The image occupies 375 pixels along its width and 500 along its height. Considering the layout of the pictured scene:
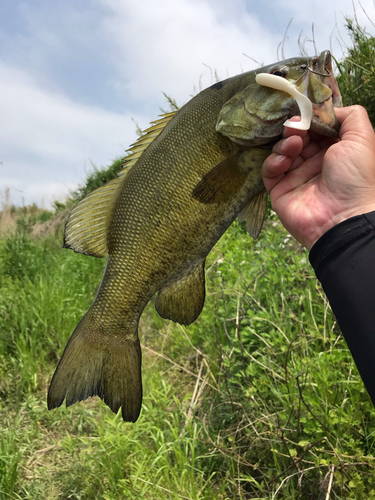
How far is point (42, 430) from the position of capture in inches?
141

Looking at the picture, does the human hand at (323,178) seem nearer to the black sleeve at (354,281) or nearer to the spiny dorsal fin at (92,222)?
the black sleeve at (354,281)

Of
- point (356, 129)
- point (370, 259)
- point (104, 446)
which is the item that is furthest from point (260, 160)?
point (104, 446)

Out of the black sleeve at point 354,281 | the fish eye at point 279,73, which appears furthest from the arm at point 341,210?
the fish eye at point 279,73

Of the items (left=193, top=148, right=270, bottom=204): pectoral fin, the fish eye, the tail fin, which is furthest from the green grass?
the fish eye

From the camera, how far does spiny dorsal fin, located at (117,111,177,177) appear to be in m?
1.59

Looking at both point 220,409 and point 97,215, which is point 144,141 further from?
point 220,409

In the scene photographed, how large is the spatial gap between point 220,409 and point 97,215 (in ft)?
6.82

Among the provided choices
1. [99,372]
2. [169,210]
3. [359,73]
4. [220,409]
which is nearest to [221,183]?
[169,210]

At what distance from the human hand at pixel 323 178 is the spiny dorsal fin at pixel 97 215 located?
53cm

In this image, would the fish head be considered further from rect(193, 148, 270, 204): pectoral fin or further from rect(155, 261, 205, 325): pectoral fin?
rect(155, 261, 205, 325): pectoral fin

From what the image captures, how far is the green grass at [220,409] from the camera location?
Result: 217 cm

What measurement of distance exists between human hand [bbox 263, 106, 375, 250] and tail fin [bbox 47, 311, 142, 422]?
0.92 metres

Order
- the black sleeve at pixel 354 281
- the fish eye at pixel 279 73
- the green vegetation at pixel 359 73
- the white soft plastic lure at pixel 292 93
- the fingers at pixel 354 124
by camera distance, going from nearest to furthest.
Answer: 1. the black sleeve at pixel 354 281
2. the white soft plastic lure at pixel 292 93
3. the fish eye at pixel 279 73
4. the fingers at pixel 354 124
5. the green vegetation at pixel 359 73

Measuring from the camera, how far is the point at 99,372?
4.94ft
